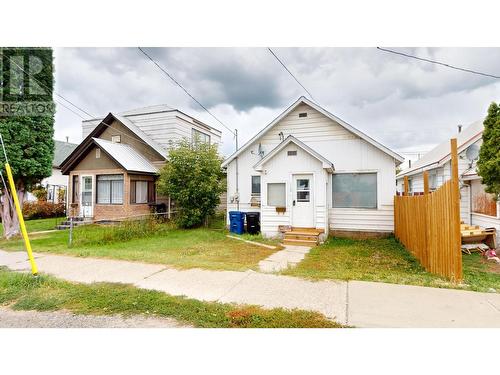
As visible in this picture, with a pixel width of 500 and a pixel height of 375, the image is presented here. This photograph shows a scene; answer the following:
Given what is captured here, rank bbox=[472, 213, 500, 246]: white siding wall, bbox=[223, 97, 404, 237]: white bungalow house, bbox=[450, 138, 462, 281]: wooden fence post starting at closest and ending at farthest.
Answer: bbox=[450, 138, 462, 281]: wooden fence post, bbox=[472, 213, 500, 246]: white siding wall, bbox=[223, 97, 404, 237]: white bungalow house

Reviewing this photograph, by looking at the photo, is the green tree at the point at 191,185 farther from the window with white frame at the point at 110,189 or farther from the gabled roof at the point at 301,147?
the gabled roof at the point at 301,147

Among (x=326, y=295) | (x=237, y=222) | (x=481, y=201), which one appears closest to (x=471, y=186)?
(x=481, y=201)

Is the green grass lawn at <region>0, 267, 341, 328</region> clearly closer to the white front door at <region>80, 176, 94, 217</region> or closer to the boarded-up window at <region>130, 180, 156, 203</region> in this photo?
the boarded-up window at <region>130, 180, 156, 203</region>

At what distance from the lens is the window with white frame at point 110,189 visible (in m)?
14.1

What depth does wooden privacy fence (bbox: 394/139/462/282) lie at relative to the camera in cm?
470

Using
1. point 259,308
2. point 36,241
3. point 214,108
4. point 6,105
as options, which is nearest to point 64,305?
point 259,308

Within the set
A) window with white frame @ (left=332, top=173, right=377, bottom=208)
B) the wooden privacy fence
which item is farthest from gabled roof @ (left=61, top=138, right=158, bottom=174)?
the wooden privacy fence

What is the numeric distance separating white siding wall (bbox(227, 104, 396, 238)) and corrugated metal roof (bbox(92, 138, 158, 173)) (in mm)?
6707

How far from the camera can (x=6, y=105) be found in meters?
9.38

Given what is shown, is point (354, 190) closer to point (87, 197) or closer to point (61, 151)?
point (87, 197)

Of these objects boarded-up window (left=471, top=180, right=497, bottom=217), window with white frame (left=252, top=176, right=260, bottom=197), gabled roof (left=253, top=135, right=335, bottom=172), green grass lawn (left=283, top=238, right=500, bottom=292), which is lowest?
green grass lawn (left=283, top=238, right=500, bottom=292)

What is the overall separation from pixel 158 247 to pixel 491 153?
9.48 metres

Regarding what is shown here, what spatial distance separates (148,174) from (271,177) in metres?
7.89
